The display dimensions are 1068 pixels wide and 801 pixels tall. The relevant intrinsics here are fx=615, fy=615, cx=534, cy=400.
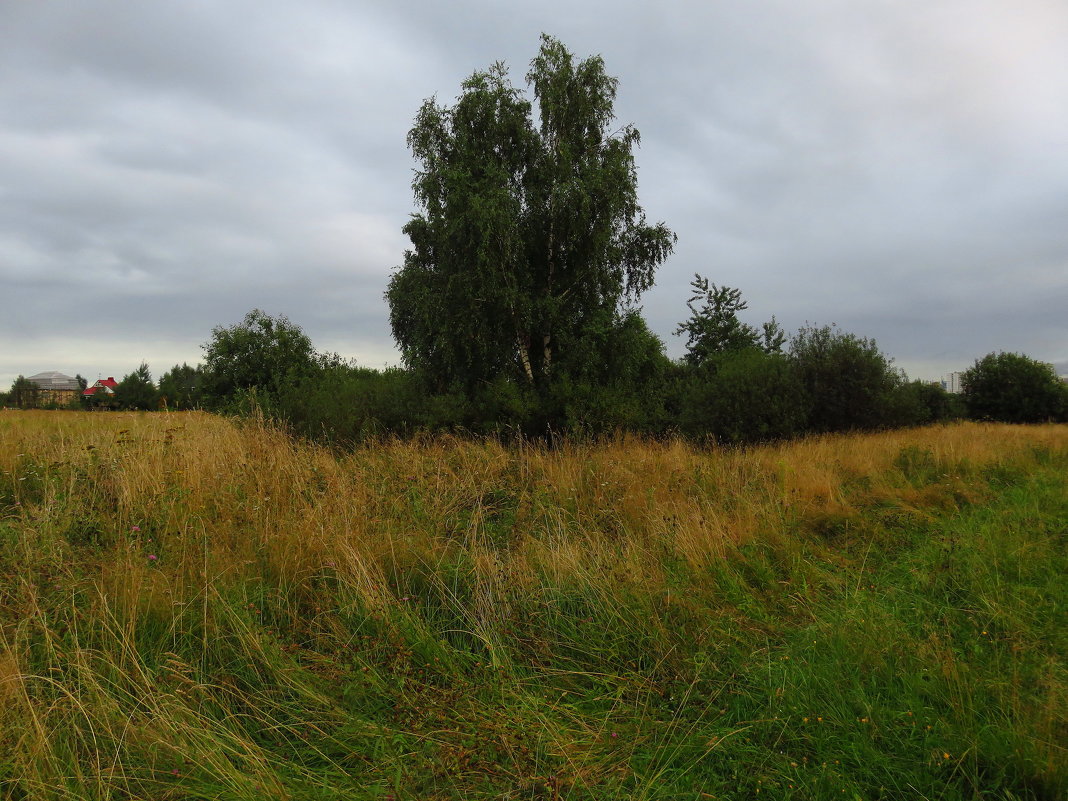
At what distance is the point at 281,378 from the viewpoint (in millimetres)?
34125

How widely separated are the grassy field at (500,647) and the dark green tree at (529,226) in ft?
44.8

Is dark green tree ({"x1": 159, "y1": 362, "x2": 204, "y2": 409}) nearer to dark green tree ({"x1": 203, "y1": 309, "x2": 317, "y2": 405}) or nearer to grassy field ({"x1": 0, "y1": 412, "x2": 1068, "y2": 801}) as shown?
dark green tree ({"x1": 203, "y1": 309, "x2": 317, "y2": 405})

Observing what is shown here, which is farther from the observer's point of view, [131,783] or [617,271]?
[617,271]

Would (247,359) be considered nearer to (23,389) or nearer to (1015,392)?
(23,389)

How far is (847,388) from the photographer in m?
18.7

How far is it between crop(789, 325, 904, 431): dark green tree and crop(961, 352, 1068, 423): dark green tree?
1397 cm

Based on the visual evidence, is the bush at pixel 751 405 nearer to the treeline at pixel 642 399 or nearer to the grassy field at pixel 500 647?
the treeline at pixel 642 399

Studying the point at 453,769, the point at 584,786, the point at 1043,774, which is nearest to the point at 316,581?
the point at 453,769

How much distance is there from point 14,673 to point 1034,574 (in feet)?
22.1

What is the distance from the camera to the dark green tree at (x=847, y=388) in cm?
1864

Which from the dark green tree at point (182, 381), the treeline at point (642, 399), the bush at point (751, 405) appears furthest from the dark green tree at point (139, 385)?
the bush at point (751, 405)

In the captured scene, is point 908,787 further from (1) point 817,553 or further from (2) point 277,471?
(2) point 277,471

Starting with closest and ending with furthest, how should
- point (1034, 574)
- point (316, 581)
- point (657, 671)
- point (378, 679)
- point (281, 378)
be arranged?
1. point (378, 679)
2. point (657, 671)
3. point (316, 581)
4. point (1034, 574)
5. point (281, 378)

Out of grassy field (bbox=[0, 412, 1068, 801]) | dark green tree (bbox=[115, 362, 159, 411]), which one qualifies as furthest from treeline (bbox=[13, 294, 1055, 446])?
dark green tree (bbox=[115, 362, 159, 411])
